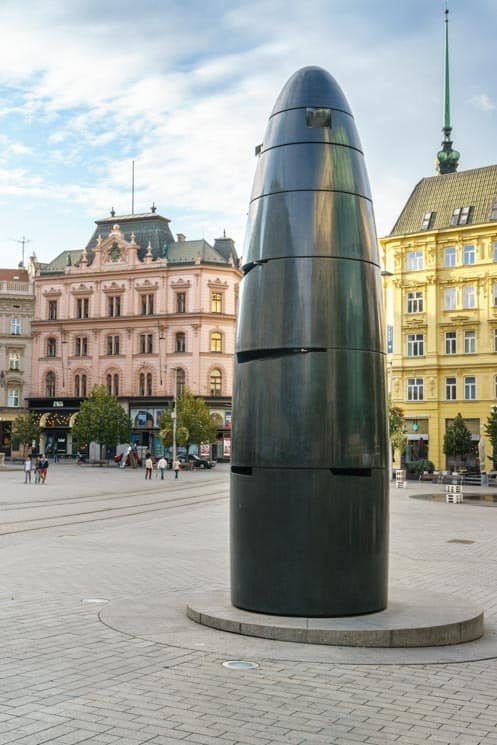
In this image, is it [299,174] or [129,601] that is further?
[129,601]

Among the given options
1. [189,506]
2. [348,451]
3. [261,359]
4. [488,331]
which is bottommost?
[189,506]

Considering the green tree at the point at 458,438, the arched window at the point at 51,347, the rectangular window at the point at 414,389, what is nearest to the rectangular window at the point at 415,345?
the rectangular window at the point at 414,389

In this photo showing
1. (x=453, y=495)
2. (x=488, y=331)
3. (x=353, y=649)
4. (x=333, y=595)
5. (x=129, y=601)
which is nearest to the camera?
(x=353, y=649)

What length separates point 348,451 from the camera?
356 inches

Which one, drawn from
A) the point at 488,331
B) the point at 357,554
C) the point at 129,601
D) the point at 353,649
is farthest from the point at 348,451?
the point at 488,331

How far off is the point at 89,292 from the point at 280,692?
7601cm

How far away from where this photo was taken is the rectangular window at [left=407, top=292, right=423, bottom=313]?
195ft

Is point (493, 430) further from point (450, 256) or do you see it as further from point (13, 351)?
point (13, 351)

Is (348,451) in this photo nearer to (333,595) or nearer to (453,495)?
(333,595)

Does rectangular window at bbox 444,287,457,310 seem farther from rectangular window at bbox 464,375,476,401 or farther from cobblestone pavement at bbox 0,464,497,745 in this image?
cobblestone pavement at bbox 0,464,497,745

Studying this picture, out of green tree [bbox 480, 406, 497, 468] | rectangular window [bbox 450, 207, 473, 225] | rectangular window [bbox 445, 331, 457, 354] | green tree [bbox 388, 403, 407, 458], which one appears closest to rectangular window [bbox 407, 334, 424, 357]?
rectangular window [bbox 445, 331, 457, 354]

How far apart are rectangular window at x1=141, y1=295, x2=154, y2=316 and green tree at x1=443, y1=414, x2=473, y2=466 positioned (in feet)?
108

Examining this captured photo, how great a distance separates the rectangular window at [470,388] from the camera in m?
57.3

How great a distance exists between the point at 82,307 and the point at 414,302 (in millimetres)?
34663
